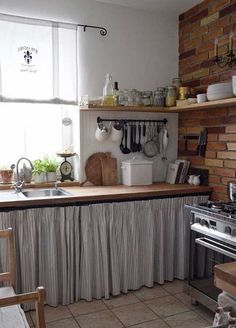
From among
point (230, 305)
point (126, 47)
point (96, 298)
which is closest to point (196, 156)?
point (126, 47)

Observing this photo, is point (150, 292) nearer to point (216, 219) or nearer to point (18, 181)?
point (216, 219)

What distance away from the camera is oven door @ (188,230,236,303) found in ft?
7.29

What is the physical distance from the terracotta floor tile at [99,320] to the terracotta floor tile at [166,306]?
33 cm

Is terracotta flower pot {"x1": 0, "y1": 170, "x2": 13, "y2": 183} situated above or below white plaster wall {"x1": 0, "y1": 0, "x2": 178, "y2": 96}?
below

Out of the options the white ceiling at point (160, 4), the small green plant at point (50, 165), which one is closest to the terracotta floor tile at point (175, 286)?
the small green plant at point (50, 165)

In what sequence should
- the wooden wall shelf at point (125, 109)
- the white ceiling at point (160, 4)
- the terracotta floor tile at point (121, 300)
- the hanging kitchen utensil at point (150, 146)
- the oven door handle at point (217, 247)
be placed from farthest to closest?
the hanging kitchen utensil at point (150, 146)
the white ceiling at point (160, 4)
the wooden wall shelf at point (125, 109)
the terracotta floor tile at point (121, 300)
the oven door handle at point (217, 247)

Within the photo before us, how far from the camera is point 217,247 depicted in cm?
220

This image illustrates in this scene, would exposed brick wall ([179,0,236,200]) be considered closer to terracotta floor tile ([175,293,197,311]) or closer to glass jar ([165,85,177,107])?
glass jar ([165,85,177,107])

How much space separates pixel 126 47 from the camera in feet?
10.5

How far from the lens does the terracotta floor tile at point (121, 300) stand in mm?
2557

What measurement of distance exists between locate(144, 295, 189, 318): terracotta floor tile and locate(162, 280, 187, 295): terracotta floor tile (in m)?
0.11

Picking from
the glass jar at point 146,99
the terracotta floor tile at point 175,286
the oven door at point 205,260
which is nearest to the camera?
the oven door at point 205,260

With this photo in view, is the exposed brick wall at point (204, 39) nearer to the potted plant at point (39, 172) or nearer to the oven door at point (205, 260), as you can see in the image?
the oven door at point (205, 260)

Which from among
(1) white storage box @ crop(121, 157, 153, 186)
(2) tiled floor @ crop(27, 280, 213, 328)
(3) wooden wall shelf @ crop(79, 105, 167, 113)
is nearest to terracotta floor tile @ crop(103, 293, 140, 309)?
(2) tiled floor @ crop(27, 280, 213, 328)
